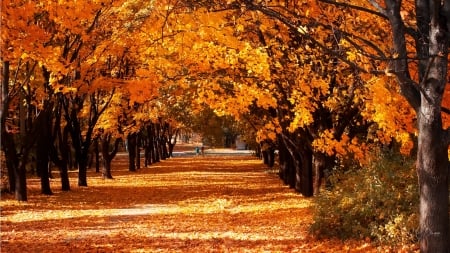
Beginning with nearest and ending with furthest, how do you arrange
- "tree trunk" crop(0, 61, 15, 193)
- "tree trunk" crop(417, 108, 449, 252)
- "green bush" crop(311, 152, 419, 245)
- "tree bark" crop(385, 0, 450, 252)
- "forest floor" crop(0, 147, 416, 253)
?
"tree bark" crop(385, 0, 450, 252)
"tree trunk" crop(417, 108, 449, 252)
"green bush" crop(311, 152, 419, 245)
"forest floor" crop(0, 147, 416, 253)
"tree trunk" crop(0, 61, 15, 193)

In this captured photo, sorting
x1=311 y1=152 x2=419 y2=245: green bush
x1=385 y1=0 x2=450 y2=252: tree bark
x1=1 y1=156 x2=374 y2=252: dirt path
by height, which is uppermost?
x1=385 y1=0 x2=450 y2=252: tree bark

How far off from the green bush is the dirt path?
42 centimetres

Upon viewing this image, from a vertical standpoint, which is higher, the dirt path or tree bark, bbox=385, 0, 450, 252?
tree bark, bbox=385, 0, 450, 252

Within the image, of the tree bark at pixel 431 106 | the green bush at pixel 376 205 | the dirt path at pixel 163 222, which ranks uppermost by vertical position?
the tree bark at pixel 431 106

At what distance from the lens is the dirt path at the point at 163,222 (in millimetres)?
11591

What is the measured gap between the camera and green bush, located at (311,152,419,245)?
396 inches

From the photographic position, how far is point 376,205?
36.5 feet

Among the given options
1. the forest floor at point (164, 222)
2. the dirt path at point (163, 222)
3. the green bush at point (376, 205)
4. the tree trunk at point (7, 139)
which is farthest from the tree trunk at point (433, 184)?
the tree trunk at point (7, 139)

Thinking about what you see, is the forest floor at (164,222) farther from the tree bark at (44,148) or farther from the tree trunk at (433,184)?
the tree trunk at (433,184)

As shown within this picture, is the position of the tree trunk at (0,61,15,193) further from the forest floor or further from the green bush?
the green bush

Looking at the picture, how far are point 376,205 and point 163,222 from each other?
21.4ft

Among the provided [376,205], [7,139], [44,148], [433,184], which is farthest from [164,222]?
[44,148]

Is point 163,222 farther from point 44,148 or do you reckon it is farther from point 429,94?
point 44,148

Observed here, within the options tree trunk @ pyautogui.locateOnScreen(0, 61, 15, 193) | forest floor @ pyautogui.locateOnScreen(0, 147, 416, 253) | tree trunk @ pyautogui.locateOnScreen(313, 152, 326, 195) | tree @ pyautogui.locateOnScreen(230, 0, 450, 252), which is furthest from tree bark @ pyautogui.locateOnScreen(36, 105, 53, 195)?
tree @ pyautogui.locateOnScreen(230, 0, 450, 252)
